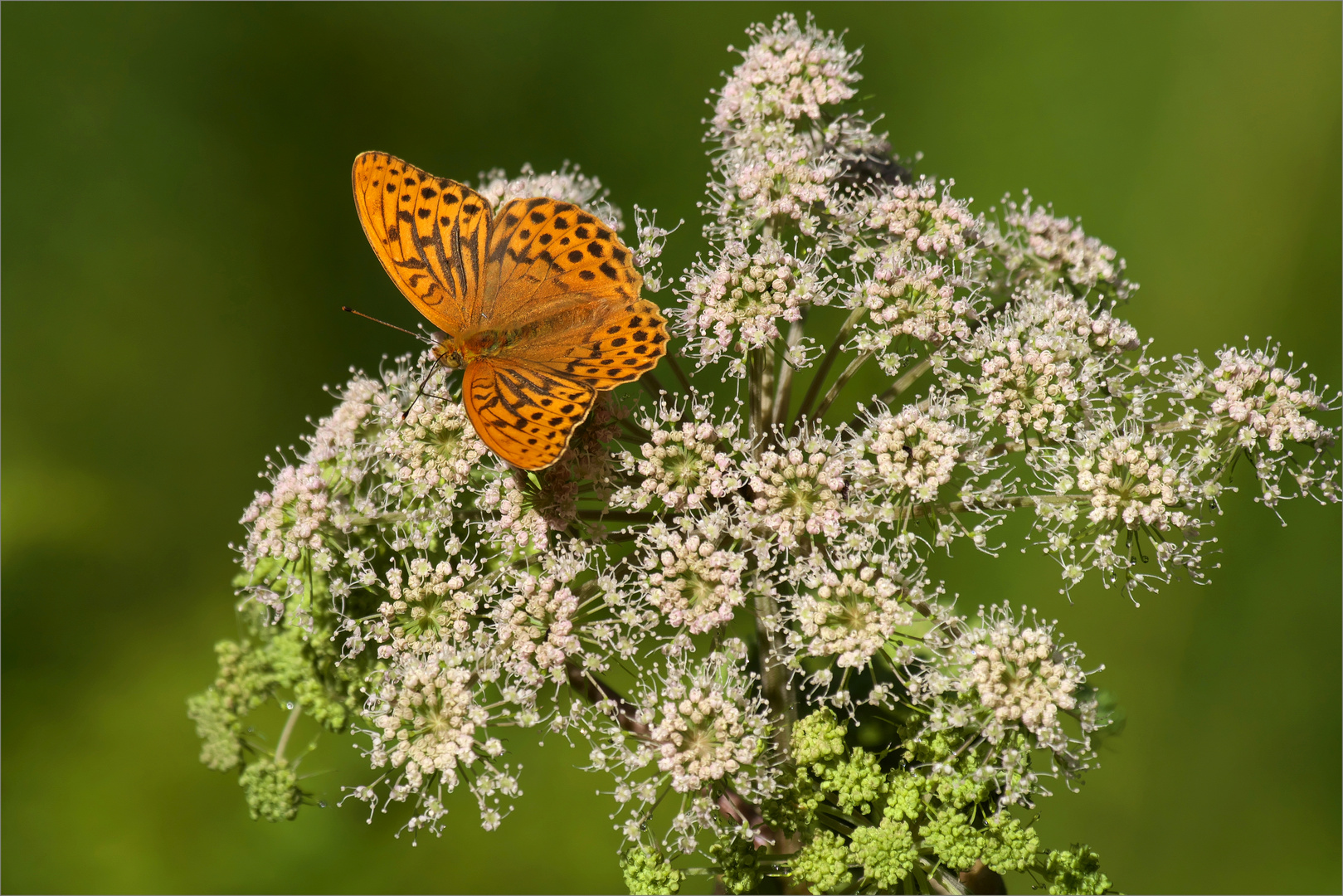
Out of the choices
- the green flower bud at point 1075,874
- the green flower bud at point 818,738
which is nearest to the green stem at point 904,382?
the green flower bud at point 818,738

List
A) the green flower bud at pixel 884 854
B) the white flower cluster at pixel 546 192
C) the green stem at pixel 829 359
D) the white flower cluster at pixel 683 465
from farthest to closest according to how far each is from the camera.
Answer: the white flower cluster at pixel 546 192
the green stem at pixel 829 359
the white flower cluster at pixel 683 465
the green flower bud at pixel 884 854

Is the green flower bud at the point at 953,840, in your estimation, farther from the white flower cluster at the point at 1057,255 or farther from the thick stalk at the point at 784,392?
the white flower cluster at the point at 1057,255

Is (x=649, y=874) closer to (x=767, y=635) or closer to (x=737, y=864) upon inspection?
(x=737, y=864)

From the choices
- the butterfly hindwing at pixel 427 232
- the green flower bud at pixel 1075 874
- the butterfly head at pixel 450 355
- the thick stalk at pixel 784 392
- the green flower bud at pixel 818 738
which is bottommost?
the green flower bud at pixel 1075 874

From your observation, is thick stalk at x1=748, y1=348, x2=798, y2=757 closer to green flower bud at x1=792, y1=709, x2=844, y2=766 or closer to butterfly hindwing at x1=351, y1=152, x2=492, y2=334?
green flower bud at x1=792, y1=709, x2=844, y2=766

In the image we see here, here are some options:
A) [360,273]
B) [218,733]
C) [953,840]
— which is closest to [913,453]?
[953,840]

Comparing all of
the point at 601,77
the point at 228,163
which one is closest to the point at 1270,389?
the point at 601,77
